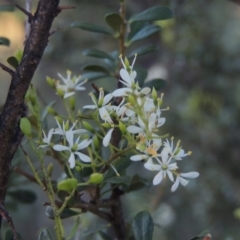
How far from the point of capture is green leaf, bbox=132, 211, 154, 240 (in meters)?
0.61

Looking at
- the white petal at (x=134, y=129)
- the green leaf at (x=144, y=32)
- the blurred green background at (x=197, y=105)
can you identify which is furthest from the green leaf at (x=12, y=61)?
the blurred green background at (x=197, y=105)

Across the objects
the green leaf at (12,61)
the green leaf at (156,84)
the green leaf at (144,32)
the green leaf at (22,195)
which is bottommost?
the green leaf at (22,195)

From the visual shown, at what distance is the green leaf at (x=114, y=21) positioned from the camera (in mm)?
814

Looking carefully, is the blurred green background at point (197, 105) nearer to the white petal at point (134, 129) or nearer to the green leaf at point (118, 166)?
the green leaf at point (118, 166)

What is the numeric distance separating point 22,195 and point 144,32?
40 centimetres

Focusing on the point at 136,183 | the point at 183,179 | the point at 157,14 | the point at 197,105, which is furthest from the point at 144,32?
the point at 197,105

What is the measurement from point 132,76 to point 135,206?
128cm

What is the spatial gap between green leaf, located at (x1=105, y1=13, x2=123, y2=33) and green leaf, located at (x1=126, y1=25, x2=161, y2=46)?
0.12 ft

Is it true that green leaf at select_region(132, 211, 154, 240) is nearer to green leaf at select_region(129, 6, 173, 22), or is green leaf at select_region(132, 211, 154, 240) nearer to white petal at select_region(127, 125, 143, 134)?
white petal at select_region(127, 125, 143, 134)

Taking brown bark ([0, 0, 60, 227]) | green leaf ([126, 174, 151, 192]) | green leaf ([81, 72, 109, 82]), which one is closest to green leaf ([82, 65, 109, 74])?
green leaf ([81, 72, 109, 82])

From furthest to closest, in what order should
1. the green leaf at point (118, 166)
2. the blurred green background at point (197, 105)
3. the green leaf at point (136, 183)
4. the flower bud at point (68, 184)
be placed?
the blurred green background at point (197, 105) → the green leaf at point (136, 183) → the green leaf at point (118, 166) → the flower bud at point (68, 184)

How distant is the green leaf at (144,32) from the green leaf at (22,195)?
1.17ft

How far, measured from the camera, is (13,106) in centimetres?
55

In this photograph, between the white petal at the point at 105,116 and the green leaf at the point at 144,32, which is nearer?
the white petal at the point at 105,116
